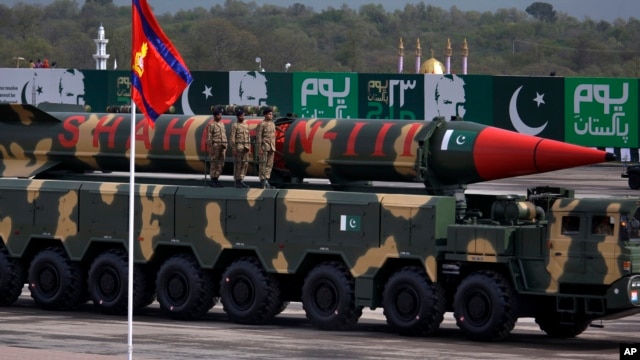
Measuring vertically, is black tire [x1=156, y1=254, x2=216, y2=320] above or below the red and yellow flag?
below

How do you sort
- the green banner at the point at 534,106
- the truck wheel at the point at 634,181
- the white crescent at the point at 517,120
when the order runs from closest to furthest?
the truck wheel at the point at 634,181 < the green banner at the point at 534,106 < the white crescent at the point at 517,120

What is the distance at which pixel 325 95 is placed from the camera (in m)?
52.1

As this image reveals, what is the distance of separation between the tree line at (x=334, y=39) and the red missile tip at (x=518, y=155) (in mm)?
83577

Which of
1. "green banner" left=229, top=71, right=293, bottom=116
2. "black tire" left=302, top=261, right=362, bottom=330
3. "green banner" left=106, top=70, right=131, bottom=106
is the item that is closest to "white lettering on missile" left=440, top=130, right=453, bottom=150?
"black tire" left=302, top=261, right=362, bottom=330

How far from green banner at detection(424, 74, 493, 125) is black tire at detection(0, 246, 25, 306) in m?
26.3

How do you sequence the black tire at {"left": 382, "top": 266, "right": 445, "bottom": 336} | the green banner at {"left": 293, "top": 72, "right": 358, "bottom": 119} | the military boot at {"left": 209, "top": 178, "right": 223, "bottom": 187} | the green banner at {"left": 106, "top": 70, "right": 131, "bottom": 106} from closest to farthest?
1. the black tire at {"left": 382, "top": 266, "right": 445, "bottom": 336}
2. the military boot at {"left": 209, "top": 178, "right": 223, "bottom": 187}
3. the green banner at {"left": 293, "top": 72, "right": 358, "bottom": 119}
4. the green banner at {"left": 106, "top": 70, "right": 131, "bottom": 106}

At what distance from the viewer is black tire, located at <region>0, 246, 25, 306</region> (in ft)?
79.7

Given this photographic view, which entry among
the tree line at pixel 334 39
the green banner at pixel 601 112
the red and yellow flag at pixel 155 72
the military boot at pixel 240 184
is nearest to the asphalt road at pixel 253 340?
the military boot at pixel 240 184

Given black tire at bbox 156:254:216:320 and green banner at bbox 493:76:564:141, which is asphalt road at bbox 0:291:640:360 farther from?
green banner at bbox 493:76:564:141

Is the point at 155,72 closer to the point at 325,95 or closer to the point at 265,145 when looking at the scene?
the point at 265,145

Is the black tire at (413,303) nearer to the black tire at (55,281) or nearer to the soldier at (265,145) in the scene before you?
the soldier at (265,145)

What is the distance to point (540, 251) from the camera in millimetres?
20141

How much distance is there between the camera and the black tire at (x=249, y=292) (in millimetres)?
22078

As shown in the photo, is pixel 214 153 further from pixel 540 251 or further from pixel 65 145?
pixel 540 251
